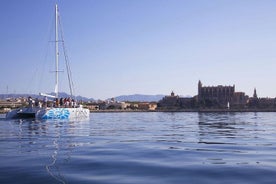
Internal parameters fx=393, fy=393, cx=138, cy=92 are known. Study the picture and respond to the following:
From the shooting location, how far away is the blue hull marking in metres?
40.4

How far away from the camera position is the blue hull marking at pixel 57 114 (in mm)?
40438

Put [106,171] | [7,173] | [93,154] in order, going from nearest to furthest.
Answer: [7,173] < [106,171] < [93,154]

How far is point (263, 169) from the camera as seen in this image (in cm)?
950

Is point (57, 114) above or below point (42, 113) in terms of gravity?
below

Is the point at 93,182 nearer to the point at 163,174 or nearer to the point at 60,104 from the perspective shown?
the point at 163,174

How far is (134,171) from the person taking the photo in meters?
9.28

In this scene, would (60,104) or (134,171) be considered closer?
(134,171)

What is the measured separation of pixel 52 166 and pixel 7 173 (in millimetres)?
1224

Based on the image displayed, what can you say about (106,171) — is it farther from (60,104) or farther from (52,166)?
(60,104)

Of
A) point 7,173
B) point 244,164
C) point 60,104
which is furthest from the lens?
point 60,104

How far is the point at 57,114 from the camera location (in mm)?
41938

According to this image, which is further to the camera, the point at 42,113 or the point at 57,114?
the point at 57,114

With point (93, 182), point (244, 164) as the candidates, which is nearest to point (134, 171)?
point (93, 182)

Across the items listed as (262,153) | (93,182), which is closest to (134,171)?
(93,182)
